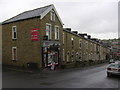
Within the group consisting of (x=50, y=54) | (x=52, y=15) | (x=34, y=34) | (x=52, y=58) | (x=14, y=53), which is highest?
(x=52, y=15)

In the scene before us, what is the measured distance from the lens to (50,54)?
77.7 feet

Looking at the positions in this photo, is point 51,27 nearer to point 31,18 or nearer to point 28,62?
point 31,18

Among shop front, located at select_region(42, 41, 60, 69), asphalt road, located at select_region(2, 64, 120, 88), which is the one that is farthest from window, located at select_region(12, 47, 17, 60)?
asphalt road, located at select_region(2, 64, 120, 88)

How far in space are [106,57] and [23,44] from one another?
52121mm

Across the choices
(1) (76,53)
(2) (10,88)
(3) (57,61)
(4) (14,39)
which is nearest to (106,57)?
(1) (76,53)

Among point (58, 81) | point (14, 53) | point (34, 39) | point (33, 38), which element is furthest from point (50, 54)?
point (58, 81)

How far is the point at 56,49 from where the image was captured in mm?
25109

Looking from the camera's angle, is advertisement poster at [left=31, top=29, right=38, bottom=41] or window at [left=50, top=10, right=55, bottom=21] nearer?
advertisement poster at [left=31, top=29, right=38, bottom=41]

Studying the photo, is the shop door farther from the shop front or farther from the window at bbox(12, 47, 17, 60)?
the window at bbox(12, 47, 17, 60)

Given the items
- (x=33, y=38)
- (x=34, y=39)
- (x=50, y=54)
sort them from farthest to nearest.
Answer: (x=50, y=54) < (x=33, y=38) < (x=34, y=39)

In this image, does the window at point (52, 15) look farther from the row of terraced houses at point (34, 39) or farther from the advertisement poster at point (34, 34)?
the advertisement poster at point (34, 34)

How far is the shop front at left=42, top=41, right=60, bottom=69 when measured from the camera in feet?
72.8

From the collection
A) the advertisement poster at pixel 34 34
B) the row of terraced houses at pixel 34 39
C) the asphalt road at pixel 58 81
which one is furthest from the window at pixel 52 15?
the asphalt road at pixel 58 81

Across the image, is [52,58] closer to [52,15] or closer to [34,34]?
[34,34]
